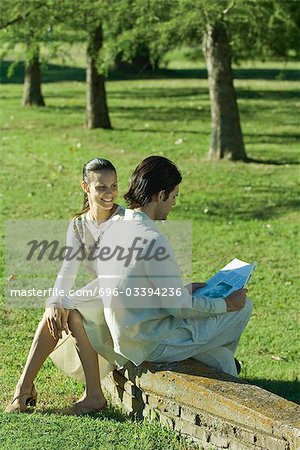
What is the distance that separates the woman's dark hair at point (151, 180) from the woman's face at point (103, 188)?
1.64 ft

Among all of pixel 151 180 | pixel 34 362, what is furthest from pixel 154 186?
pixel 34 362

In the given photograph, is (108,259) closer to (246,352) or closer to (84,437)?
(84,437)

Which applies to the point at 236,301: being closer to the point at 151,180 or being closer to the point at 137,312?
the point at 137,312

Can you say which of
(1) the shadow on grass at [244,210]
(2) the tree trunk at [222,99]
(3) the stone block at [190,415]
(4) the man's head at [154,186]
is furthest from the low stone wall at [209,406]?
(2) the tree trunk at [222,99]

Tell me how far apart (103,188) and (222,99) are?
9.34 m

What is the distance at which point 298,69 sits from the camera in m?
32.3

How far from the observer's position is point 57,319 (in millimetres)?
5574

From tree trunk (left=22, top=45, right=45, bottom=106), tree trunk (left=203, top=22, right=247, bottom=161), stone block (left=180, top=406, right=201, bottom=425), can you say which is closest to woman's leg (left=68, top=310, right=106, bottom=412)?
stone block (left=180, top=406, right=201, bottom=425)

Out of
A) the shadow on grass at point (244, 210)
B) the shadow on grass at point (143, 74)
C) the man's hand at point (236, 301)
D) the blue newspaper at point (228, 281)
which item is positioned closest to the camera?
the man's hand at point (236, 301)

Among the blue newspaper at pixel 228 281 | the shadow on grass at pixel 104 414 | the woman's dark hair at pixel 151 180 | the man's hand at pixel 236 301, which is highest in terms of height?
the woman's dark hair at pixel 151 180

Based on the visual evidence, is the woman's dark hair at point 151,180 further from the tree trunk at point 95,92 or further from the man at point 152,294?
the tree trunk at point 95,92

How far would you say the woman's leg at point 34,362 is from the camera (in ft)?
18.4

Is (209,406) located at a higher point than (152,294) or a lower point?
lower

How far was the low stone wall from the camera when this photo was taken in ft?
15.6
